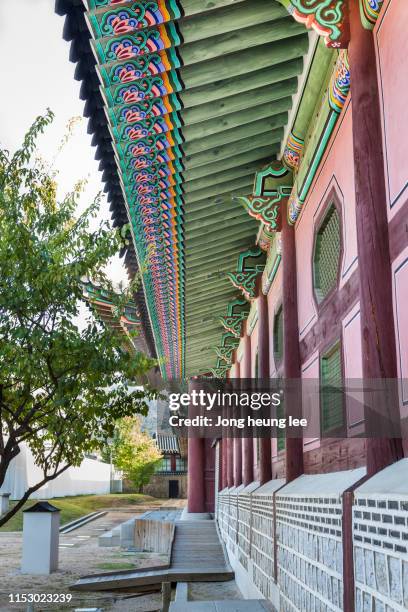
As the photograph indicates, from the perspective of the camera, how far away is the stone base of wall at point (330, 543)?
282 cm

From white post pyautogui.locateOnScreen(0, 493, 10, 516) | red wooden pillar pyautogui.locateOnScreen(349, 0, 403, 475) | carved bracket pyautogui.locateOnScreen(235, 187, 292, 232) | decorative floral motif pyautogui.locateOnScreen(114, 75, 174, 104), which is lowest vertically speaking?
white post pyautogui.locateOnScreen(0, 493, 10, 516)

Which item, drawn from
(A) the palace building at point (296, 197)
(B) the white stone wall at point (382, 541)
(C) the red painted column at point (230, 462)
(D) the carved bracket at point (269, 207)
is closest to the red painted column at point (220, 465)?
(C) the red painted column at point (230, 462)

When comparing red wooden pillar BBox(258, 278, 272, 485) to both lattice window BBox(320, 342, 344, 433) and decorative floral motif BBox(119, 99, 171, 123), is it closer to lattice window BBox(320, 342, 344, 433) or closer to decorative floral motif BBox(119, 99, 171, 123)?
lattice window BBox(320, 342, 344, 433)

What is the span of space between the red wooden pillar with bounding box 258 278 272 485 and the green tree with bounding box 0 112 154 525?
1.97m

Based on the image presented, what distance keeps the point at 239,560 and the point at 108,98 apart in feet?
24.1

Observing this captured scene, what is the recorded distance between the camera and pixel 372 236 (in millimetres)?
3832

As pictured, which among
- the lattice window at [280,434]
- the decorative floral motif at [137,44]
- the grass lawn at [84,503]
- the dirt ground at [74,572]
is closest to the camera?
the decorative floral motif at [137,44]

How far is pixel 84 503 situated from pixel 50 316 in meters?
37.3

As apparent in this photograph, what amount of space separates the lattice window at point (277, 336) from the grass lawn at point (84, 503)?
69.4 feet

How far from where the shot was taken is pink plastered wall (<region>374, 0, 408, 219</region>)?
12.1 feet

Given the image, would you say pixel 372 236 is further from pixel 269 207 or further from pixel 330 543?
pixel 269 207

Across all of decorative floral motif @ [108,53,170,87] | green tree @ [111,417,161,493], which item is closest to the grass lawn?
green tree @ [111,417,161,493]

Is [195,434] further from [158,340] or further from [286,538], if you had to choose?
[286,538]

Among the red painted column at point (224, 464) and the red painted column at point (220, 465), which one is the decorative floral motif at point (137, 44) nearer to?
the red painted column at point (224, 464)
